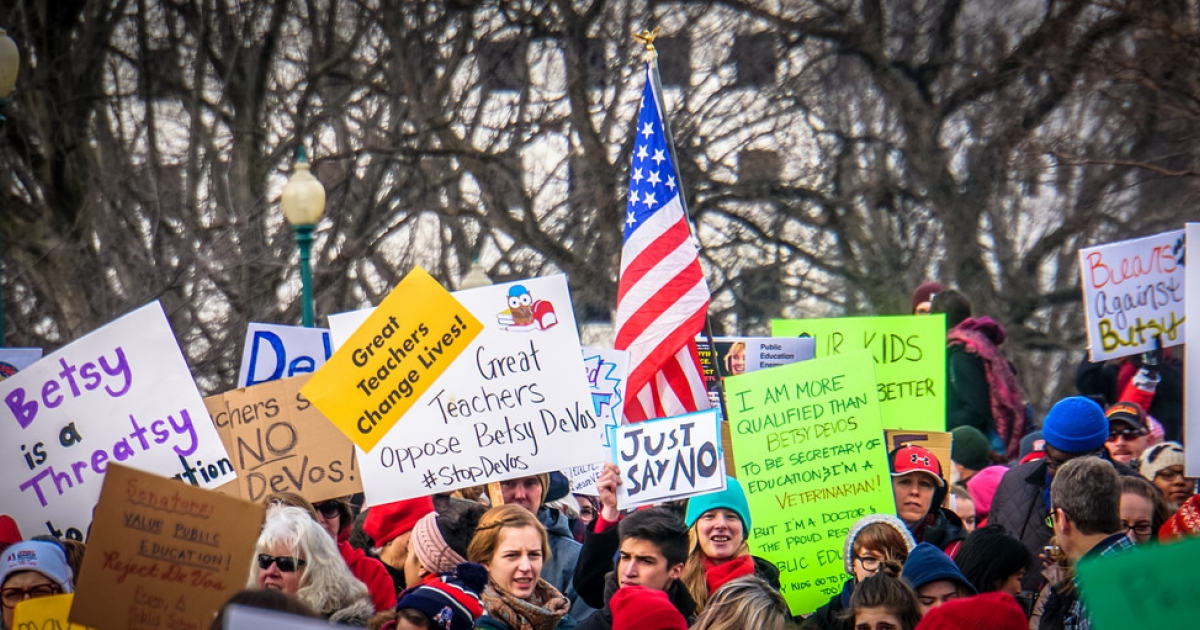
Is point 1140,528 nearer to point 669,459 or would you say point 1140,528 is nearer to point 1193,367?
point 1193,367

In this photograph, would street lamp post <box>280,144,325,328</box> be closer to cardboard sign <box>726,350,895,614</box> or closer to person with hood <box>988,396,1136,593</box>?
cardboard sign <box>726,350,895,614</box>

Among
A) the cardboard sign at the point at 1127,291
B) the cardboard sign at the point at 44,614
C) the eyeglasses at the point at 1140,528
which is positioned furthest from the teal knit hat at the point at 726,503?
the cardboard sign at the point at 1127,291

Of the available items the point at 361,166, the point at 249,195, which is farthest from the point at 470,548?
the point at 361,166

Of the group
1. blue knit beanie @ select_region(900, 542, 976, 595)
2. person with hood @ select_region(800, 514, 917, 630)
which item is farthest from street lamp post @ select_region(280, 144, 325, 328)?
blue knit beanie @ select_region(900, 542, 976, 595)

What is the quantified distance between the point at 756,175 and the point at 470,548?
15.5m

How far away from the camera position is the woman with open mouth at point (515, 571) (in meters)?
5.66

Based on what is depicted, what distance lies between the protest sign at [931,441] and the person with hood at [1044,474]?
0.72 meters

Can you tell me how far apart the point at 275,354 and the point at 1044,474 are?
4.07m

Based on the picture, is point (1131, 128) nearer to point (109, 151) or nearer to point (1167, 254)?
point (1167, 254)

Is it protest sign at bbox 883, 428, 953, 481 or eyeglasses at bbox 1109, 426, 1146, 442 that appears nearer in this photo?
protest sign at bbox 883, 428, 953, 481

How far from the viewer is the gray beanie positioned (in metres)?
6.39

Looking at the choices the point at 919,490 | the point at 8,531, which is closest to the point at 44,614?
the point at 8,531

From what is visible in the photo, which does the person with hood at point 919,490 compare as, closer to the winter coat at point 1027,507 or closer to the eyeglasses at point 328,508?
the winter coat at point 1027,507

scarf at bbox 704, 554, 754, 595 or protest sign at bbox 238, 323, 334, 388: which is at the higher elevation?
protest sign at bbox 238, 323, 334, 388
